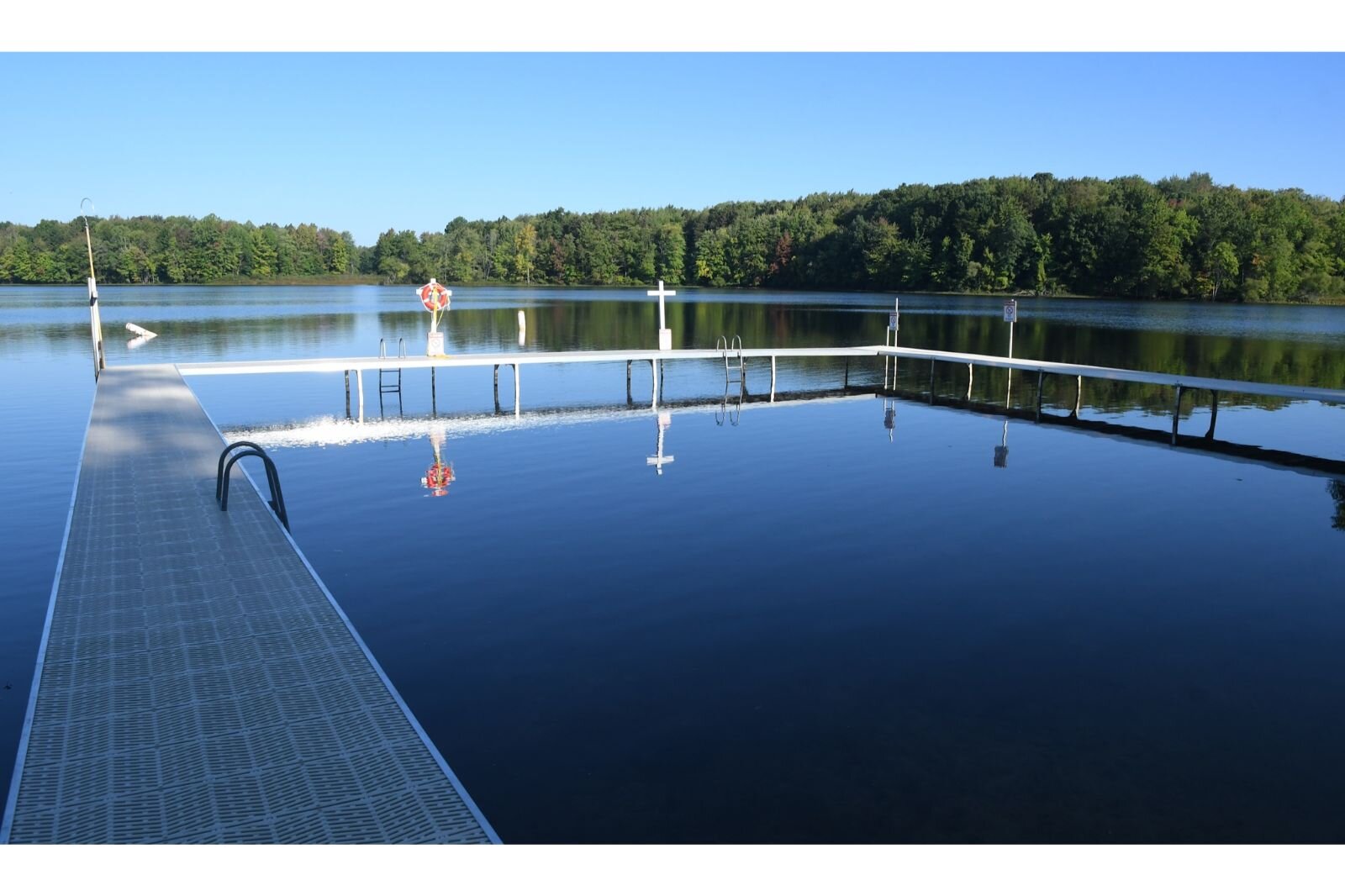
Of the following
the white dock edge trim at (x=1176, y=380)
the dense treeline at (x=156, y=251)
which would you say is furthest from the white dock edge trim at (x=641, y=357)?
the dense treeline at (x=156, y=251)

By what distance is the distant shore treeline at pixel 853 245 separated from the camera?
66.4 meters

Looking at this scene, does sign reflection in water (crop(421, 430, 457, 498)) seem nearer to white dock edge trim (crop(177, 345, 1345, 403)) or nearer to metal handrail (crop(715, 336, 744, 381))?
white dock edge trim (crop(177, 345, 1345, 403))

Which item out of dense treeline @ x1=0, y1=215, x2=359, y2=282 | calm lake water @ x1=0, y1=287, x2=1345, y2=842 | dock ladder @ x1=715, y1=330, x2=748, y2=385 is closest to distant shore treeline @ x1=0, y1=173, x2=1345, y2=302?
dense treeline @ x1=0, y1=215, x2=359, y2=282

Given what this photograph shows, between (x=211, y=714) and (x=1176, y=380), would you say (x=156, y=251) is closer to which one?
(x=1176, y=380)

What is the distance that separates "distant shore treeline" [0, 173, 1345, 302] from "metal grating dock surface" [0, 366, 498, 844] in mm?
73126

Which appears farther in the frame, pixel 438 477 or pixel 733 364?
pixel 733 364

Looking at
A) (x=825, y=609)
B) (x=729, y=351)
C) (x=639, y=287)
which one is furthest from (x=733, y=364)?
(x=639, y=287)

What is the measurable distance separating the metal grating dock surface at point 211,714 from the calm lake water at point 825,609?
63 cm

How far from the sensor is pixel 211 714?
405 cm

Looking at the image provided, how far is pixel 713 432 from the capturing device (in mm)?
14609

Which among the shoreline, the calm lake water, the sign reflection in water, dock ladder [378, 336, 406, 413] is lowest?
the calm lake water

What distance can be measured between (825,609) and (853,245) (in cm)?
8411

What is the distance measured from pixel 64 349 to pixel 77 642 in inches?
1076

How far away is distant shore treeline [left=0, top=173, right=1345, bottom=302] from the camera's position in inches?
2616
